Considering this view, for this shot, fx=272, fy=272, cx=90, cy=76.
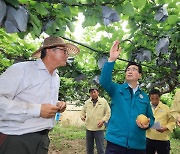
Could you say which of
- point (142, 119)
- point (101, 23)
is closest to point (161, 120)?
point (142, 119)

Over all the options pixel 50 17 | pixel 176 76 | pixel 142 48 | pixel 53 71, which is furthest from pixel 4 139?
pixel 176 76

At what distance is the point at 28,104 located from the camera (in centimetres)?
212

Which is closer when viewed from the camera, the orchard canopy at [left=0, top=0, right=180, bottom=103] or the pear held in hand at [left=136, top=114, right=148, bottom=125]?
the orchard canopy at [left=0, top=0, right=180, bottom=103]

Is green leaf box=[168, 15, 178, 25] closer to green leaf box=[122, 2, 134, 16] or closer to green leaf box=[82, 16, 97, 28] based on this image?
green leaf box=[122, 2, 134, 16]

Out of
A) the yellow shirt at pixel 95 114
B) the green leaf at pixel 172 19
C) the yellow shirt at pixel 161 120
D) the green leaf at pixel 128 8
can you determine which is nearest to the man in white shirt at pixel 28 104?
the green leaf at pixel 128 8

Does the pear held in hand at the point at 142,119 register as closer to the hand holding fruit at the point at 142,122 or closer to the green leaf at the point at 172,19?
the hand holding fruit at the point at 142,122

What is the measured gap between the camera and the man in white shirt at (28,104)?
6.87 ft

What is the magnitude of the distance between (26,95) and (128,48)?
5.57 ft

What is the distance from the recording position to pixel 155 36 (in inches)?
114

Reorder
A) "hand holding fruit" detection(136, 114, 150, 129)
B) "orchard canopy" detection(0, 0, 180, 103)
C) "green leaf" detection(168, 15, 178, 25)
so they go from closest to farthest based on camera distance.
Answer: "orchard canopy" detection(0, 0, 180, 103), "green leaf" detection(168, 15, 178, 25), "hand holding fruit" detection(136, 114, 150, 129)

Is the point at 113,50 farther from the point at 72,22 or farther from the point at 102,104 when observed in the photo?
the point at 102,104

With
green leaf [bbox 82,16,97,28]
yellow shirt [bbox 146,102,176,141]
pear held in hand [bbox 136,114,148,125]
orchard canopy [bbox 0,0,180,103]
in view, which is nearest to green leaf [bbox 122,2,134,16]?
orchard canopy [bbox 0,0,180,103]

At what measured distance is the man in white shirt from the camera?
2.09 meters

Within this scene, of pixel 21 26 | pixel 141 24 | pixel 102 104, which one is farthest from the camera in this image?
Result: pixel 102 104
